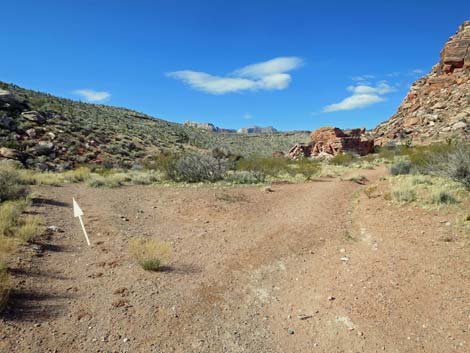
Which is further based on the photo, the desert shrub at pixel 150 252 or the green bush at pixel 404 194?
the green bush at pixel 404 194

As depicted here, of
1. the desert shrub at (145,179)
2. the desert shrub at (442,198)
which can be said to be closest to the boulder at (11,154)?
the desert shrub at (145,179)

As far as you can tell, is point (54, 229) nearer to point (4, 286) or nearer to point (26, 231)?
point (26, 231)

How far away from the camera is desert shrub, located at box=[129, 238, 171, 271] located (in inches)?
232

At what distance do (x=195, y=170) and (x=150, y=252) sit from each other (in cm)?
987

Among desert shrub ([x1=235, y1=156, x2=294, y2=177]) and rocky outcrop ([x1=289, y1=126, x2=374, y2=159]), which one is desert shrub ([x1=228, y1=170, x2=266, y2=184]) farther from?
rocky outcrop ([x1=289, y1=126, x2=374, y2=159])

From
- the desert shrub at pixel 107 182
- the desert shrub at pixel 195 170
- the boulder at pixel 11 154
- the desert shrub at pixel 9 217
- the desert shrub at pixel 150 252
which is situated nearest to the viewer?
the desert shrub at pixel 150 252

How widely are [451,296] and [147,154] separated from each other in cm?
2874

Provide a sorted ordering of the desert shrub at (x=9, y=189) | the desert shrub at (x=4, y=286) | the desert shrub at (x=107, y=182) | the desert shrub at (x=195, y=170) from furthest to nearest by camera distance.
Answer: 1. the desert shrub at (x=195, y=170)
2. the desert shrub at (x=107, y=182)
3. the desert shrub at (x=9, y=189)
4. the desert shrub at (x=4, y=286)

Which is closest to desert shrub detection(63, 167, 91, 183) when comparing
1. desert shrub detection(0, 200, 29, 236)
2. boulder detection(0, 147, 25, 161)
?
boulder detection(0, 147, 25, 161)

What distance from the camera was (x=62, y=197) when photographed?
11688 mm

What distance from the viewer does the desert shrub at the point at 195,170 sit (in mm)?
16125

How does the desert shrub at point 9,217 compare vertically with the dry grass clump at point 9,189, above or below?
below

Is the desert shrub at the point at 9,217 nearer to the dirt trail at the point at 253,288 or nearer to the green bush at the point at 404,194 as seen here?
the dirt trail at the point at 253,288

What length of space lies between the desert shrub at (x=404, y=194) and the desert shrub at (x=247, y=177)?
7.07m
